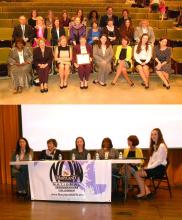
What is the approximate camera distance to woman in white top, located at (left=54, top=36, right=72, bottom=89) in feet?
23.8

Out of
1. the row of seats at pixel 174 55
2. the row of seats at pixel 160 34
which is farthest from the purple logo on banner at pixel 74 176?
the row of seats at pixel 160 34

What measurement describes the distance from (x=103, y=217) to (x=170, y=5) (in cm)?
843

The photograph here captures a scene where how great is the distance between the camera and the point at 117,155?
227 inches

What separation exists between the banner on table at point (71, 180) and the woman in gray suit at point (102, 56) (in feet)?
7.42

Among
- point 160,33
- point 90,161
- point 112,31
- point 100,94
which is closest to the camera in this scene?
point 90,161

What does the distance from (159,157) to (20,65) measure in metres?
2.73

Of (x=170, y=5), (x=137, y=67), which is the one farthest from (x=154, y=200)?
(x=170, y=5)

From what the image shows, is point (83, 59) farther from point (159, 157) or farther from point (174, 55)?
point (159, 157)

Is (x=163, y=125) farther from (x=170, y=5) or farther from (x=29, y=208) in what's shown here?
(x=170, y=5)

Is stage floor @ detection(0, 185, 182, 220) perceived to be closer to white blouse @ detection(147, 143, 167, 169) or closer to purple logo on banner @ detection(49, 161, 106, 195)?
purple logo on banner @ detection(49, 161, 106, 195)

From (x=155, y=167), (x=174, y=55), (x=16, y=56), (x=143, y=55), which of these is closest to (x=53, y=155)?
(x=155, y=167)

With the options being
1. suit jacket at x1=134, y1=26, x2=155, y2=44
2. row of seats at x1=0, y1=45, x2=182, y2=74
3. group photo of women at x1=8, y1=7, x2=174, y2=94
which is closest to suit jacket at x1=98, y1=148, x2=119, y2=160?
group photo of women at x1=8, y1=7, x2=174, y2=94

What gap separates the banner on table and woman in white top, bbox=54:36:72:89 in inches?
82.2

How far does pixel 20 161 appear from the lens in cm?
552
